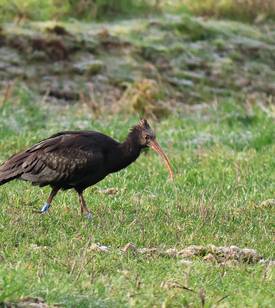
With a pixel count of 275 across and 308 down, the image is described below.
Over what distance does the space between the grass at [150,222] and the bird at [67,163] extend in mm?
316

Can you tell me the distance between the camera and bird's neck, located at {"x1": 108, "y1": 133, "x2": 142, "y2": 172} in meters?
10.7

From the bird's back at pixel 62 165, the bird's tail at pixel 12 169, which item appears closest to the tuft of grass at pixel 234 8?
the bird's back at pixel 62 165

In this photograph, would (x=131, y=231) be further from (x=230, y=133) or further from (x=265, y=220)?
(x=230, y=133)

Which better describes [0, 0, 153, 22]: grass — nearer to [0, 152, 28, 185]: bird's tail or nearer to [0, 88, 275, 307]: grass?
[0, 88, 275, 307]: grass

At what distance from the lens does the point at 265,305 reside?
7.38m

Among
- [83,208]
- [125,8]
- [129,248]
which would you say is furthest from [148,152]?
[125,8]

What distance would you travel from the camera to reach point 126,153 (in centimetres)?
1077

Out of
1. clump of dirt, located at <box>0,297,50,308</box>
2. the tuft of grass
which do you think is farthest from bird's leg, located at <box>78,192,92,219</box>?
the tuft of grass

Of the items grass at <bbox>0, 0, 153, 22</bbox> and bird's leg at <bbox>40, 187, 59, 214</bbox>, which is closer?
bird's leg at <bbox>40, 187, 59, 214</bbox>

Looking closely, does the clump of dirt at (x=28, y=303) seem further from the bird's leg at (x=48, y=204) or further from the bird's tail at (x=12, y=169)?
the bird's tail at (x=12, y=169)

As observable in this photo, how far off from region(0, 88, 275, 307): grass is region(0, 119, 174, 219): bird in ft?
1.04

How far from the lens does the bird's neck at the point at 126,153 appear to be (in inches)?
422

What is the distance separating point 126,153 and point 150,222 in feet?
3.01

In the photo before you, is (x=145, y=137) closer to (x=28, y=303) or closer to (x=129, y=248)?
(x=129, y=248)
